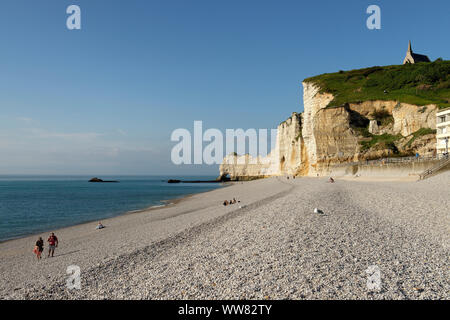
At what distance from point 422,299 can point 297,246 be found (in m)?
3.66

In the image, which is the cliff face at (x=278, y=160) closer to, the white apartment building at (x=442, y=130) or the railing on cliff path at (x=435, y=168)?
the white apartment building at (x=442, y=130)

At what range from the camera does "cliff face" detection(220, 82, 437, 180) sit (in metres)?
40.4

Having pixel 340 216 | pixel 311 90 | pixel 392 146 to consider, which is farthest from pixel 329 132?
pixel 340 216

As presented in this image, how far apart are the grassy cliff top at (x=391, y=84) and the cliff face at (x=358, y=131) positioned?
236 cm

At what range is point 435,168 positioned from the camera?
26.5 metres

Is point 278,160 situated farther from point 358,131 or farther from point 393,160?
point 393,160

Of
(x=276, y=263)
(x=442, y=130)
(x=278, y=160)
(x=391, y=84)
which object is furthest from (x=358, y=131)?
(x=276, y=263)

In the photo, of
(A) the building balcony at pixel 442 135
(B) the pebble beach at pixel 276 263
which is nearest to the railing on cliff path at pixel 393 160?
(A) the building balcony at pixel 442 135

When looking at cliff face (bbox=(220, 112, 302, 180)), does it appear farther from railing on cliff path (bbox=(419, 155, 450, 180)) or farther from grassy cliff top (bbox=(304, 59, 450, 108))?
railing on cliff path (bbox=(419, 155, 450, 180))

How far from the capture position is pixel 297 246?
336 inches

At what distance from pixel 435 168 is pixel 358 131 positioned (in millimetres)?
24175

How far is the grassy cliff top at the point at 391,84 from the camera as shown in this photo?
51.6m

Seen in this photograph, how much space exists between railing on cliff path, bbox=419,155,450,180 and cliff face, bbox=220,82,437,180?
40.8 ft

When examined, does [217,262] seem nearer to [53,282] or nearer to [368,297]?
[368,297]
